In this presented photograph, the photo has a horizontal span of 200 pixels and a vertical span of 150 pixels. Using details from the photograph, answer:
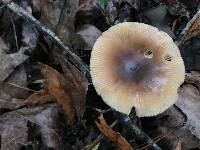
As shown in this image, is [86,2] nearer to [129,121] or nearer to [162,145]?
[129,121]

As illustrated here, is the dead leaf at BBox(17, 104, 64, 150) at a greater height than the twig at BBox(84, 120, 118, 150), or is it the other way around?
the dead leaf at BBox(17, 104, 64, 150)

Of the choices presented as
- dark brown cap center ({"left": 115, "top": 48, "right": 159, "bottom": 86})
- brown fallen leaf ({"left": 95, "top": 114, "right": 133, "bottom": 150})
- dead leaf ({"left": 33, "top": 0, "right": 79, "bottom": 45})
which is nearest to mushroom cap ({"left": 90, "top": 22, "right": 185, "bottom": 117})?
dark brown cap center ({"left": 115, "top": 48, "right": 159, "bottom": 86})

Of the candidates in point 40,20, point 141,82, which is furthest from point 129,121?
point 40,20

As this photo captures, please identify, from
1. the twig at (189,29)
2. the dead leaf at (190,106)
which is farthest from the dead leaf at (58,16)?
the dead leaf at (190,106)

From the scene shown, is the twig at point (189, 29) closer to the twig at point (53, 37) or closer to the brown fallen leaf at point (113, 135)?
the twig at point (53, 37)

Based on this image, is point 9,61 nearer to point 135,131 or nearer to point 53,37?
point 53,37

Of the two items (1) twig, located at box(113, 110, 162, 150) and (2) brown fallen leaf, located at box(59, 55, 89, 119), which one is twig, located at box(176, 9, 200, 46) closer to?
(1) twig, located at box(113, 110, 162, 150)
